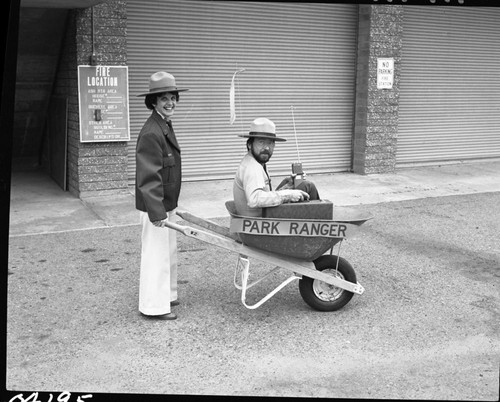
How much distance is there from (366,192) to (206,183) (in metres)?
2.61

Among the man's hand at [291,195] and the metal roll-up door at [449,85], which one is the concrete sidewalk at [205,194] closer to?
the metal roll-up door at [449,85]

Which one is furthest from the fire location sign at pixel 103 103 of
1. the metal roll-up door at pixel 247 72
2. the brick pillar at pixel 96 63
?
the metal roll-up door at pixel 247 72

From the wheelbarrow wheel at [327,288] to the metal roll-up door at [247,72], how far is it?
5.61m

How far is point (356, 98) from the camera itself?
11680mm

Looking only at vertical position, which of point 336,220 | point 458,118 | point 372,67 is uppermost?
point 372,67

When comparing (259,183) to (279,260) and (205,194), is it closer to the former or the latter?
(279,260)

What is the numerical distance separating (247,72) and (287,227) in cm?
661

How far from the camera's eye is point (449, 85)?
41.8 ft

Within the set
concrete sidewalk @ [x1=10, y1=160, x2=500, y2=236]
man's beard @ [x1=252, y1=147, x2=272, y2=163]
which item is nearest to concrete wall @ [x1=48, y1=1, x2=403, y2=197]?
concrete sidewalk @ [x1=10, y1=160, x2=500, y2=236]

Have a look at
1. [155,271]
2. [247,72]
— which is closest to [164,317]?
[155,271]

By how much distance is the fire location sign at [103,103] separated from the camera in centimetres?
900

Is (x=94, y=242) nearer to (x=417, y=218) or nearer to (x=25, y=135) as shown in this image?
(x=417, y=218)

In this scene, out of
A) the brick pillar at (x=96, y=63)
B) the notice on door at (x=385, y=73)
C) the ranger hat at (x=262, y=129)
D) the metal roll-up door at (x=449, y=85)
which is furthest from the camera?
the metal roll-up door at (x=449, y=85)

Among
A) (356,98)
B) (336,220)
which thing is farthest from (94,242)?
(356,98)
